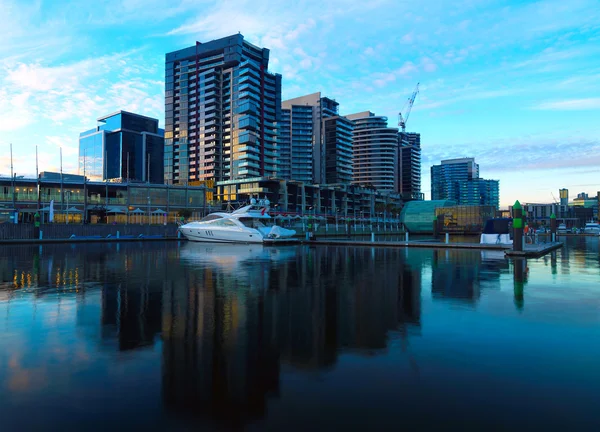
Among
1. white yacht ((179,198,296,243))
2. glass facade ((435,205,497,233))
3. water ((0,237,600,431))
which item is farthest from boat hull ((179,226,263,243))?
glass facade ((435,205,497,233))

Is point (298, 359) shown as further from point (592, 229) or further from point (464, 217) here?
point (592, 229)

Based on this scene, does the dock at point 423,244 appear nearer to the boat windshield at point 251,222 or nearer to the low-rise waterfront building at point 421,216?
the boat windshield at point 251,222

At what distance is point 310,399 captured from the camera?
462 cm

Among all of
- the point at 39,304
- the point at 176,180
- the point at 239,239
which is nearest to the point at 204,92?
the point at 176,180

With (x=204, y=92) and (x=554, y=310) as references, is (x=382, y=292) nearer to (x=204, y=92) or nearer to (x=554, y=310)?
(x=554, y=310)

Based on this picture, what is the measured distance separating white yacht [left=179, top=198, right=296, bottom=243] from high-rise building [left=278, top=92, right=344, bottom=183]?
373 ft

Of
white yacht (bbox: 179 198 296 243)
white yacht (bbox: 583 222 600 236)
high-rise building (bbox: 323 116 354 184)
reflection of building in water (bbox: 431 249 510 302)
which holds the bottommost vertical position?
white yacht (bbox: 583 222 600 236)

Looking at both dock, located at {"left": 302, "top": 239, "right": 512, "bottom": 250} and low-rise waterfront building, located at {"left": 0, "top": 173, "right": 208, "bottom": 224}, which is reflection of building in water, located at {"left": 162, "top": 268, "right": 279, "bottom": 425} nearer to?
dock, located at {"left": 302, "top": 239, "right": 512, "bottom": 250}

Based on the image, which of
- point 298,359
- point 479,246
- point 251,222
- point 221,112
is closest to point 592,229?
point 479,246

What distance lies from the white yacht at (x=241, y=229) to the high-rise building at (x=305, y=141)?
373ft

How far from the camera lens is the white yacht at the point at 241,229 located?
42719 mm

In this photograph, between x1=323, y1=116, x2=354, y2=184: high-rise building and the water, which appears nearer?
the water

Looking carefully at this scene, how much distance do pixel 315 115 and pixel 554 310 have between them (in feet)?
604

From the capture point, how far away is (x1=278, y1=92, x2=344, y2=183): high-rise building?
6634 inches
